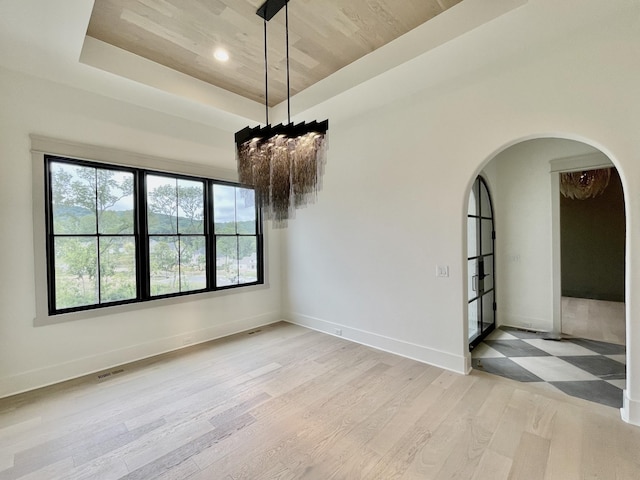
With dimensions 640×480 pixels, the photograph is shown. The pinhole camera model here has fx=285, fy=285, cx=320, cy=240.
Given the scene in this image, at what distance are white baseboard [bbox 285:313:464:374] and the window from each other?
56.6 inches

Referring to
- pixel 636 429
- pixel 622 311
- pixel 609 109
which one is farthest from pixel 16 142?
pixel 622 311

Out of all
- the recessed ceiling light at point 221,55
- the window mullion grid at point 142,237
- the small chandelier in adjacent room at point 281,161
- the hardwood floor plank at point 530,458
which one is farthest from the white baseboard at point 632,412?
the window mullion grid at point 142,237

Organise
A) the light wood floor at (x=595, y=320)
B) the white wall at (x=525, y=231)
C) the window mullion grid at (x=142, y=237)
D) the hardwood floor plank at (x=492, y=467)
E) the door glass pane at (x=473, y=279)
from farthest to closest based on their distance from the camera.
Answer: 1. the white wall at (x=525, y=231)
2. the light wood floor at (x=595, y=320)
3. the door glass pane at (x=473, y=279)
4. the window mullion grid at (x=142, y=237)
5. the hardwood floor plank at (x=492, y=467)

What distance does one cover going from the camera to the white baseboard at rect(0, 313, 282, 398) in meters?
2.80

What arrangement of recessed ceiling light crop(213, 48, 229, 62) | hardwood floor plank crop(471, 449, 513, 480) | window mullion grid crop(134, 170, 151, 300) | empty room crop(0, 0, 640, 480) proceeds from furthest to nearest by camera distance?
window mullion grid crop(134, 170, 151, 300)
recessed ceiling light crop(213, 48, 229, 62)
empty room crop(0, 0, 640, 480)
hardwood floor plank crop(471, 449, 513, 480)

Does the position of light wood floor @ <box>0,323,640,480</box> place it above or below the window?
below

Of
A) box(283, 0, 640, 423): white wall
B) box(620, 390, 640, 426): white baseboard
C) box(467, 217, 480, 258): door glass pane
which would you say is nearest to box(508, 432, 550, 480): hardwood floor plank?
box(620, 390, 640, 426): white baseboard

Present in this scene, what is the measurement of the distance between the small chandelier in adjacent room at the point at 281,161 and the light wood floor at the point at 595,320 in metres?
4.58

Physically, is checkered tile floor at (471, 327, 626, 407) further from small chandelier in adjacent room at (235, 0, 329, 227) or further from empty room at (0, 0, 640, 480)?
small chandelier in adjacent room at (235, 0, 329, 227)

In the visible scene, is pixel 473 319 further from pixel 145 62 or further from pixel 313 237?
pixel 145 62

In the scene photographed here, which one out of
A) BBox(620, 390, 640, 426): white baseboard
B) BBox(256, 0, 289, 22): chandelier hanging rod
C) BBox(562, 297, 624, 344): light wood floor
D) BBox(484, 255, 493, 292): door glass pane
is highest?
BBox(256, 0, 289, 22): chandelier hanging rod

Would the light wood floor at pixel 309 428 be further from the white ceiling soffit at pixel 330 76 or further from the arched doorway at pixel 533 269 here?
the white ceiling soffit at pixel 330 76

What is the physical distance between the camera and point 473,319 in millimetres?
3955

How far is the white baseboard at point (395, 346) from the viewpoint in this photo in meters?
3.10
